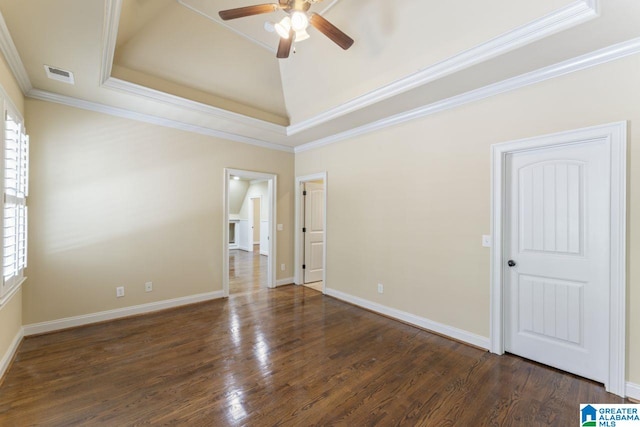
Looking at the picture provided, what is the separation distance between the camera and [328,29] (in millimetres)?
2316

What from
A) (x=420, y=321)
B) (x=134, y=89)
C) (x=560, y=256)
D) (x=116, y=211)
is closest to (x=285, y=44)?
(x=134, y=89)

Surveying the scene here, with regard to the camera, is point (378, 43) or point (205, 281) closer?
point (378, 43)

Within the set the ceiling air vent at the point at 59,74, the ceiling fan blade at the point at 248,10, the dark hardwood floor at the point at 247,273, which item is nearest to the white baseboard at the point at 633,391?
the ceiling fan blade at the point at 248,10

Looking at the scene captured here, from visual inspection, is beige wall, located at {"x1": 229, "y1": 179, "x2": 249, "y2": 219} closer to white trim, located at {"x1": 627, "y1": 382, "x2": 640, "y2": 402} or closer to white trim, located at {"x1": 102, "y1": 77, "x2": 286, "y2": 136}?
white trim, located at {"x1": 102, "y1": 77, "x2": 286, "y2": 136}

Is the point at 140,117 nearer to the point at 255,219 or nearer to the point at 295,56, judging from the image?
the point at 295,56

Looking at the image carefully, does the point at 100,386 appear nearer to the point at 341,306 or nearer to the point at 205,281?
the point at 205,281

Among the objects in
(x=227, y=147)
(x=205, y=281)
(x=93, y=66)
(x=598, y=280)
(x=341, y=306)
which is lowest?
(x=341, y=306)

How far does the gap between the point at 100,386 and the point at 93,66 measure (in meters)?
2.83

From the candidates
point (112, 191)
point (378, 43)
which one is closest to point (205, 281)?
point (112, 191)

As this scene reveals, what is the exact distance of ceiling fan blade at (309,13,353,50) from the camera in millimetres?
2229

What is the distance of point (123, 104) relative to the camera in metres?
3.44

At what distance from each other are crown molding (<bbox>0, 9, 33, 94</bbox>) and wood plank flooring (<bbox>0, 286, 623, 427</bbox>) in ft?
8.82

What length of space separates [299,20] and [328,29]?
28 cm

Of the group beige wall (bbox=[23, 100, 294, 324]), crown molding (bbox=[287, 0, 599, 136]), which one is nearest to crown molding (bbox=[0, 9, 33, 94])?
beige wall (bbox=[23, 100, 294, 324])
